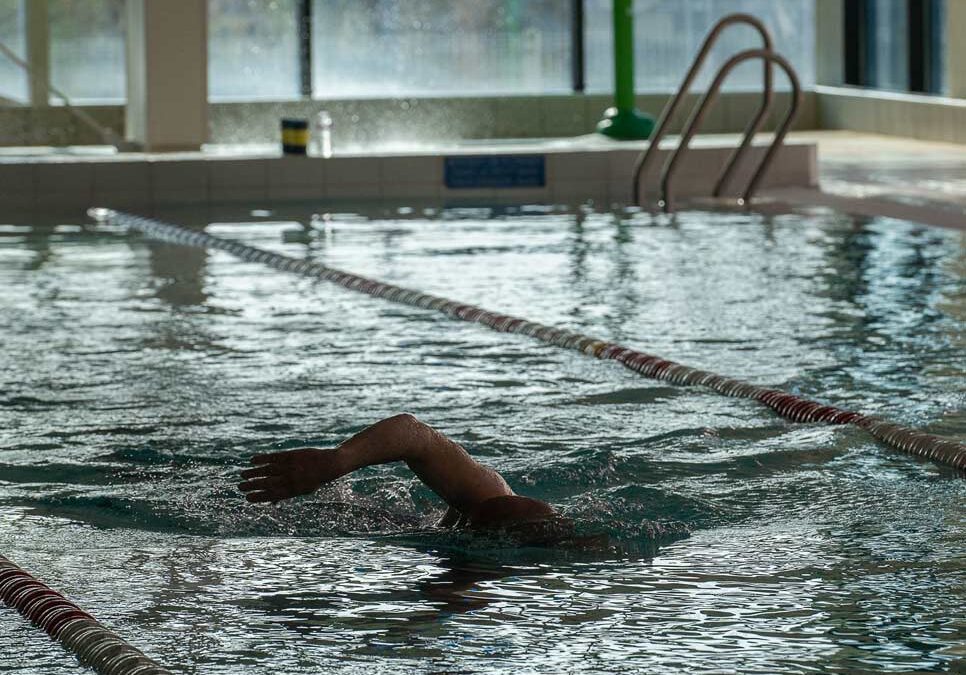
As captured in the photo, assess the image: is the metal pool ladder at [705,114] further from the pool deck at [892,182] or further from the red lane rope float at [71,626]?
the red lane rope float at [71,626]

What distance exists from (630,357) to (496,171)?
6422 mm

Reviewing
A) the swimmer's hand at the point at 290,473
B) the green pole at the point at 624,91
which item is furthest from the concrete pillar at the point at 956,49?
the swimmer's hand at the point at 290,473

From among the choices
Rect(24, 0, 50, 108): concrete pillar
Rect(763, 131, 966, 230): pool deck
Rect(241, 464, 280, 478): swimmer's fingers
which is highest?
Rect(24, 0, 50, 108): concrete pillar

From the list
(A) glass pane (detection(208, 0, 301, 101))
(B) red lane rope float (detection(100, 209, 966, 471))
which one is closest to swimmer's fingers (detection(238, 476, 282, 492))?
(B) red lane rope float (detection(100, 209, 966, 471))

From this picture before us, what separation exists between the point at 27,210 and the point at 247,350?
5695mm

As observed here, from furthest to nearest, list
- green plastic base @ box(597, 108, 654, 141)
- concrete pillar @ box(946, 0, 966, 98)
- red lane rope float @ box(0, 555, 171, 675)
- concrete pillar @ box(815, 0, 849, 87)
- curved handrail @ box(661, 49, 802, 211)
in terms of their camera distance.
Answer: concrete pillar @ box(815, 0, 849, 87) < concrete pillar @ box(946, 0, 966, 98) < green plastic base @ box(597, 108, 654, 141) < curved handrail @ box(661, 49, 802, 211) < red lane rope float @ box(0, 555, 171, 675)

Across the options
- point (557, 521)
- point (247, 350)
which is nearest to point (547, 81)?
→ point (247, 350)

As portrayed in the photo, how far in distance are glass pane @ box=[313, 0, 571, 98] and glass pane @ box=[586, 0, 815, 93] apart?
533 millimetres

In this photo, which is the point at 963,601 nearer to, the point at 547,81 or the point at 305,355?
the point at 305,355

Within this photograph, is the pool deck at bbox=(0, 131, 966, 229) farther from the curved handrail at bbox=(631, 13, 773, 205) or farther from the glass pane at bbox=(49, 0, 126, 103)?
the glass pane at bbox=(49, 0, 126, 103)

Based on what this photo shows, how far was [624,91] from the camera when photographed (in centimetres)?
1401

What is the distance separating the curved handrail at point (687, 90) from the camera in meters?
11.1

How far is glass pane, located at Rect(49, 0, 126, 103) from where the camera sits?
52.1ft

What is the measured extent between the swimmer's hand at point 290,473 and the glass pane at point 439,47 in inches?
556
